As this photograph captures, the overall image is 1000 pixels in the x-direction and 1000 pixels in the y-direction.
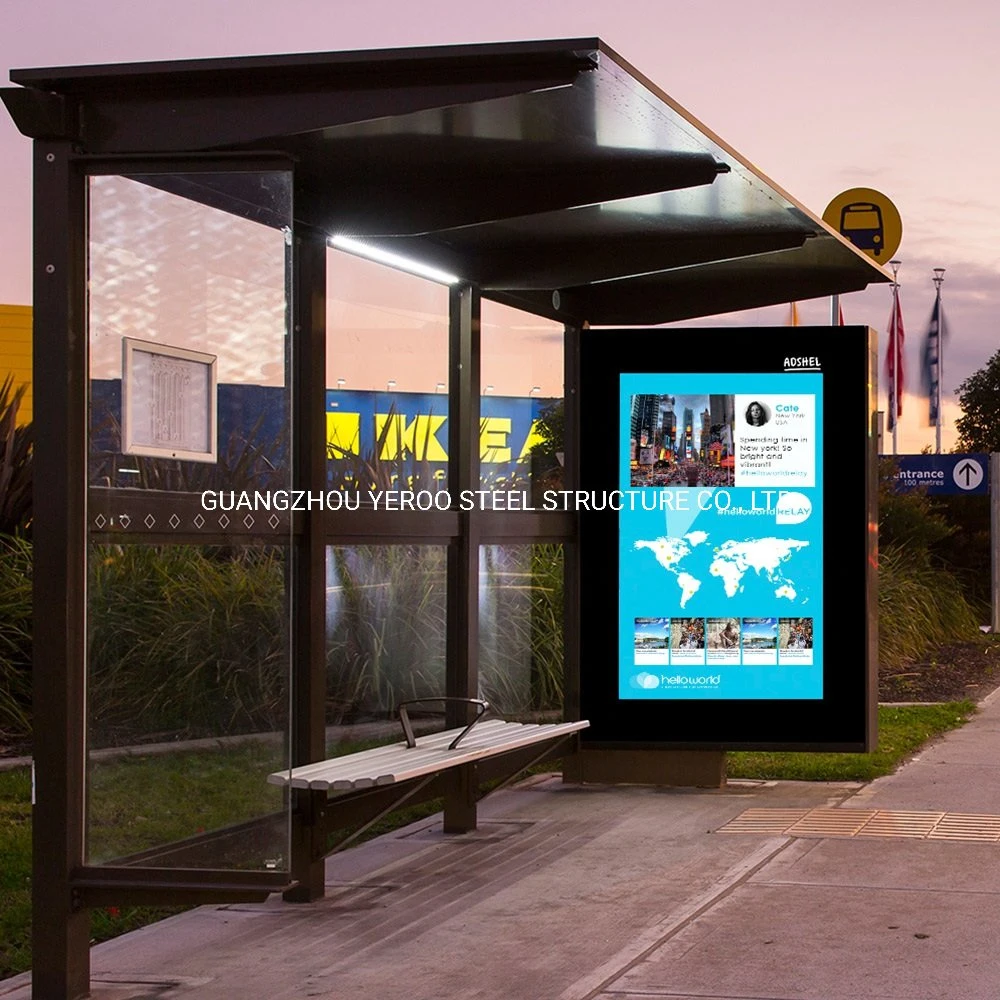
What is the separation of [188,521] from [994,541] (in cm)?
1957

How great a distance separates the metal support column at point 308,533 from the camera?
6.43 m

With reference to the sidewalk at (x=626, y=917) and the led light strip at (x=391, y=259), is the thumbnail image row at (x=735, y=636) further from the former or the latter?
the led light strip at (x=391, y=259)

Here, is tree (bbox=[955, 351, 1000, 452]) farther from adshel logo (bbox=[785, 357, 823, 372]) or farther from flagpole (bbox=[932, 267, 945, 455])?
adshel logo (bbox=[785, 357, 823, 372])

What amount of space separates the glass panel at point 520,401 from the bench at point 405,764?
1252 mm

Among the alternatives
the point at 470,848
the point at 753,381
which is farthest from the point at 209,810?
the point at 753,381

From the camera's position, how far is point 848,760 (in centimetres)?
1073

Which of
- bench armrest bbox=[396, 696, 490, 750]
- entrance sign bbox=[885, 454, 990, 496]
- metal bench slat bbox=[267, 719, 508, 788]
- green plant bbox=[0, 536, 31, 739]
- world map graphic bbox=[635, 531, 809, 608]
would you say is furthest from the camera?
entrance sign bbox=[885, 454, 990, 496]

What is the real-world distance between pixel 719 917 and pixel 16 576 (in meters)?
7.19

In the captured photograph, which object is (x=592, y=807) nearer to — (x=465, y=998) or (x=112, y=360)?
(x=465, y=998)

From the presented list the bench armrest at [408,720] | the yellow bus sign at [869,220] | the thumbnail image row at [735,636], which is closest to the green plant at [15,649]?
the thumbnail image row at [735,636]

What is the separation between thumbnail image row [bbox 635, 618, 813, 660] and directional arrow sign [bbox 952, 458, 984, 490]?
16431 millimetres

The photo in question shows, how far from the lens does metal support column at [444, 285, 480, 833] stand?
787 cm

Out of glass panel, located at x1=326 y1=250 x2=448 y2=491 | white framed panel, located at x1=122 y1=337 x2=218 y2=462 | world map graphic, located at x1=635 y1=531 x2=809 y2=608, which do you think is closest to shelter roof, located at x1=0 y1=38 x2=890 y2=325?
glass panel, located at x1=326 y1=250 x2=448 y2=491

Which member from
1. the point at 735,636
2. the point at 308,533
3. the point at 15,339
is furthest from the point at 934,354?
the point at 308,533
